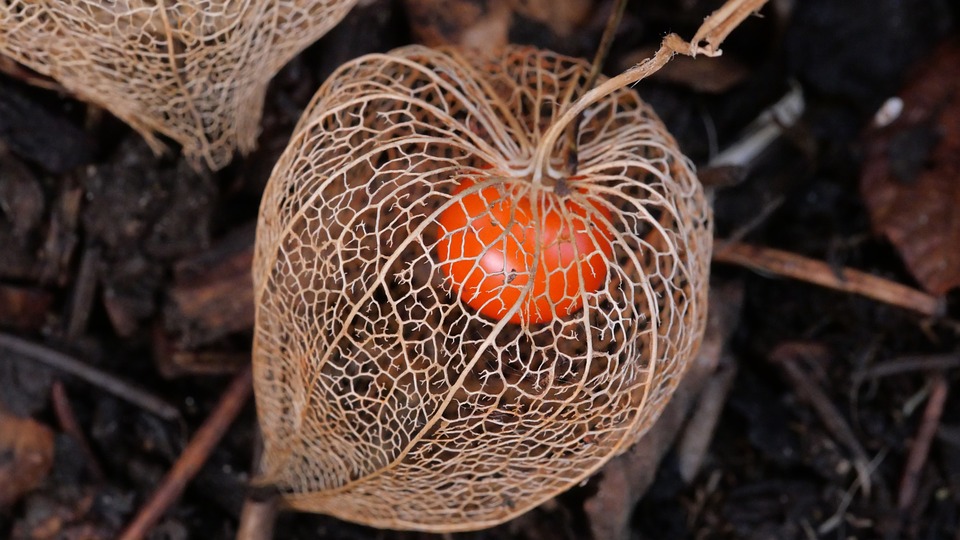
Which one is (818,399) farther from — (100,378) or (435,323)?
(100,378)

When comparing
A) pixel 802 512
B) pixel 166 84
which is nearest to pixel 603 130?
pixel 166 84

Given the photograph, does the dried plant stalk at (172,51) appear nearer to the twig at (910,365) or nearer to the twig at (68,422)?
the twig at (68,422)

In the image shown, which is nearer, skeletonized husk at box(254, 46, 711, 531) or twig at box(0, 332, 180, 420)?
skeletonized husk at box(254, 46, 711, 531)

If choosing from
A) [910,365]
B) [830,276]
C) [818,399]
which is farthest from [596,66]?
[910,365]

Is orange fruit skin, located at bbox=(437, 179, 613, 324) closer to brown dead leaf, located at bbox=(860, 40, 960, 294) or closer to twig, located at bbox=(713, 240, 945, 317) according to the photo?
twig, located at bbox=(713, 240, 945, 317)

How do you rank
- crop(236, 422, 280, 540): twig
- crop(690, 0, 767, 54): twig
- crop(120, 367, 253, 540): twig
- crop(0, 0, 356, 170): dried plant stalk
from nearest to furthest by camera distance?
1. crop(690, 0, 767, 54): twig
2. crop(0, 0, 356, 170): dried plant stalk
3. crop(236, 422, 280, 540): twig
4. crop(120, 367, 253, 540): twig

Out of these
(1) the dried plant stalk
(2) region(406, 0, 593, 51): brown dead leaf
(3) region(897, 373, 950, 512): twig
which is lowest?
(3) region(897, 373, 950, 512): twig

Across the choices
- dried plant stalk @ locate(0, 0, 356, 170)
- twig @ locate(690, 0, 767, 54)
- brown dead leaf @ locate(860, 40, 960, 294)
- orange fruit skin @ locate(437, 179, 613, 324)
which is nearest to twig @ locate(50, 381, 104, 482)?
dried plant stalk @ locate(0, 0, 356, 170)
